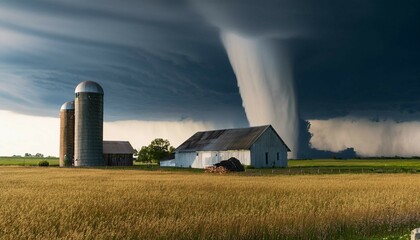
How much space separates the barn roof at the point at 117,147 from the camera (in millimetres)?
114312

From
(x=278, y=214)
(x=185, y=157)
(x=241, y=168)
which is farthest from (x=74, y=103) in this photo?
(x=278, y=214)

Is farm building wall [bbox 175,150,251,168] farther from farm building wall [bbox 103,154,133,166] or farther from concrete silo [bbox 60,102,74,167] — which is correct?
concrete silo [bbox 60,102,74,167]

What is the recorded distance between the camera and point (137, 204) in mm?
22312

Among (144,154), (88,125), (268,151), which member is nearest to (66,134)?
(88,125)

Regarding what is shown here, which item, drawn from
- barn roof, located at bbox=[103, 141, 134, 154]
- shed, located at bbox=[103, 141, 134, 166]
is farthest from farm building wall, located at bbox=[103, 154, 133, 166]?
barn roof, located at bbox=[103, 141, 134, 154]

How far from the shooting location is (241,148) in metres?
85.3

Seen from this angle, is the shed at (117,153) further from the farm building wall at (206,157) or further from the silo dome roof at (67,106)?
the farm building wall at (206,157)

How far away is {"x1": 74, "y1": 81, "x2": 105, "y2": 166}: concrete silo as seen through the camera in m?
106

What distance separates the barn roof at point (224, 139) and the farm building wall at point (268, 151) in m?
0.83

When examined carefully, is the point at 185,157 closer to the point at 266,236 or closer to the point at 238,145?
the point at 238,145

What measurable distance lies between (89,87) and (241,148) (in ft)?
141

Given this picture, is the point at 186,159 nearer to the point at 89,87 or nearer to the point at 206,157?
the point at 206,157

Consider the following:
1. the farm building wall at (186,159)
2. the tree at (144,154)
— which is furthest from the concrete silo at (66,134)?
the farm building wall at (186,159)

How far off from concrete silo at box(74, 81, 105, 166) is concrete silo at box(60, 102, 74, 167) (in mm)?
5577
